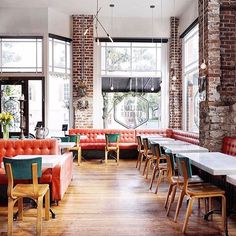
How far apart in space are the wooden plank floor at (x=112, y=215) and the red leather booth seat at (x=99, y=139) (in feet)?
11.2

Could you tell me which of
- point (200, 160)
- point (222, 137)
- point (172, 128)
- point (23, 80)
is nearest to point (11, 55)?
point (23, 80)

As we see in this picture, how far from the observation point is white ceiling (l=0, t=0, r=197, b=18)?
31.0ft

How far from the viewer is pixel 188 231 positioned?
3836 millimetres

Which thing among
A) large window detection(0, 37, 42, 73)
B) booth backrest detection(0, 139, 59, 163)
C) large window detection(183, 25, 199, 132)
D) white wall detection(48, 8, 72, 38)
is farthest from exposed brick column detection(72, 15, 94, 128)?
booth backrest detection(0, 139, 59, 163)

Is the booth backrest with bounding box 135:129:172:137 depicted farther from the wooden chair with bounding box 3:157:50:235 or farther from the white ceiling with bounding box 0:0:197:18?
the wooden chair with bounding box 3:157:50:235

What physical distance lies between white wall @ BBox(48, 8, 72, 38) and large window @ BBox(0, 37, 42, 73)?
57 centimetres

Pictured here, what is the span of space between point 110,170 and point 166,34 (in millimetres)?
5329

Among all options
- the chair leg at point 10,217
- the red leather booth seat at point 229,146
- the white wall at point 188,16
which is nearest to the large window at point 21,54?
the white wall at point 188,16

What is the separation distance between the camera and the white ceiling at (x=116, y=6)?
372 inches

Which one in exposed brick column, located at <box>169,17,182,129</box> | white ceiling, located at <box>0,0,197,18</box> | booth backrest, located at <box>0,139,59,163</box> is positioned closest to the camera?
booth backrest, located at <box>0,139,59,163</box>

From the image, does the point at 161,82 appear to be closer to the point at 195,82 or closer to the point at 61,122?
the point at 195,82

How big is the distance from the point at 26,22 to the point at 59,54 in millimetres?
1387

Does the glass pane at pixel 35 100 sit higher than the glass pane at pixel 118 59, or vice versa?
the glass pane at pixel 118 59

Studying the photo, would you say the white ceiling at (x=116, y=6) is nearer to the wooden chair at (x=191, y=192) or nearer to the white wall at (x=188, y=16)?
the white wall at (x=188, y=16)
